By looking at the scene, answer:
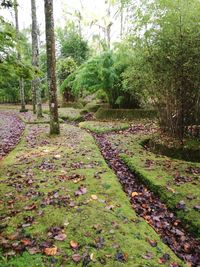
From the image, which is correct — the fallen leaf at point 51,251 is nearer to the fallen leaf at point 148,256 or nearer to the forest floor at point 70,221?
the forest floor at point 70,221

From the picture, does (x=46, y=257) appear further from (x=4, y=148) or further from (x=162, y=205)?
(x=4, y=148)

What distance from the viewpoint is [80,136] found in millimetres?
8750

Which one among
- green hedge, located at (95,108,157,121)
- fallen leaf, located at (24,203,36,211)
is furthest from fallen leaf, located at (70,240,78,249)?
green hedge, located at (95,108,157,121)

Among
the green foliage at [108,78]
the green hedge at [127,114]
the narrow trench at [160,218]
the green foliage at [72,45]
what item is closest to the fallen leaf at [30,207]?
the narrow trench at [160,218]

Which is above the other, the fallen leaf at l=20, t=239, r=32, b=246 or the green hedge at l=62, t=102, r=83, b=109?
the green hedge at l=62, t=102, r=83, b=109

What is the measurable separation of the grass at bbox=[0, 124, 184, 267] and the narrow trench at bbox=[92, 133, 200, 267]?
23cm

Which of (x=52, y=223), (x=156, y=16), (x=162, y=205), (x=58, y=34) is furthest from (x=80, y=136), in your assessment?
(x=58, y=34)

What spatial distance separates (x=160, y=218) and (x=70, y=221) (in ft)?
4.65

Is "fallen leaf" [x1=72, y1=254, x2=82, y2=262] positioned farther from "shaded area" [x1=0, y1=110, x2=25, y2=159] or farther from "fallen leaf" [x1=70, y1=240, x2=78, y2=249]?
"shaded area" [x1=0, y1=110, x2=25, y2=159]

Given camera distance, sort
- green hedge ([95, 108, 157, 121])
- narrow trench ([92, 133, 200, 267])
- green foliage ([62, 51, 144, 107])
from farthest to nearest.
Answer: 1. green hedge ([95, 108, 157, 121])
2. green foliage ([62, 51, 144, 107])
3. narrow trench ([92, 133, 200, 267])

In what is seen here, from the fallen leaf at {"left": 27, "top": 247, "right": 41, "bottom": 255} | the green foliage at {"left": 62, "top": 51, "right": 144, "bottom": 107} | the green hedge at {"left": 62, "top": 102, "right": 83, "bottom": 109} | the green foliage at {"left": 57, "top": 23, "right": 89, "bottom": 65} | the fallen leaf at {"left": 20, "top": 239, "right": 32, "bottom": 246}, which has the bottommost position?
the fallen leaf at {"left": 27, "top": 247, "right": 41, "bottom": 255}

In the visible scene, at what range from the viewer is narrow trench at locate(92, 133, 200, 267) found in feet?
10.9

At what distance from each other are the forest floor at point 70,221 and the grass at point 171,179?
54 centimetres

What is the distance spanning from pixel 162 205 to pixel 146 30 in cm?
445
